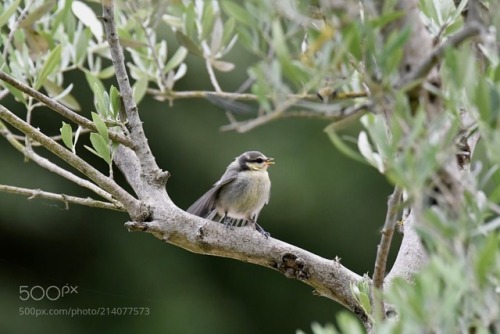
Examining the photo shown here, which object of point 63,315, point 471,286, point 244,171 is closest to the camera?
point 471,286

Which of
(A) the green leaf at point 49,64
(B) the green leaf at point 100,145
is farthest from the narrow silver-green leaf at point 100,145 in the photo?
(A) the green leaf at point 49,64

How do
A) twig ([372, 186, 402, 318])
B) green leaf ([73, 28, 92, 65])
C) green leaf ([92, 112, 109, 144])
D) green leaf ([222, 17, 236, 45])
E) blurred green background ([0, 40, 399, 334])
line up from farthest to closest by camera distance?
blurred green background ([0, 40, 399, 334]) → green leaf ([73, 28, 92, 65]) → green leaf ([222, 17, 236, 45]) → green leaf ([92, 112, 109, 144]) → twig ([372, 186, 402, 318])

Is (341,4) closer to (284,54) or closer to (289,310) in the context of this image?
(284,54)

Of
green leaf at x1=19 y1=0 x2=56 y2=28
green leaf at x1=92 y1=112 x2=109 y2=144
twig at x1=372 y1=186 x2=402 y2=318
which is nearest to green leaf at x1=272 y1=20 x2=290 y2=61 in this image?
twig at x1=372 y1=186 x2=402 y2=318

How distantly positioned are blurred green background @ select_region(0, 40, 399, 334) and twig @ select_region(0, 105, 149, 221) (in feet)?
12.5

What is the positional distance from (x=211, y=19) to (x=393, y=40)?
3.37ft

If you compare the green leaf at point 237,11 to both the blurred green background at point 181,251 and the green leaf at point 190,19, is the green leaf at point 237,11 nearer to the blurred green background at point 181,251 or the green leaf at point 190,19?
the green leaf at point 190,19

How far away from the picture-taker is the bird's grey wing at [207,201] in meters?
2.71

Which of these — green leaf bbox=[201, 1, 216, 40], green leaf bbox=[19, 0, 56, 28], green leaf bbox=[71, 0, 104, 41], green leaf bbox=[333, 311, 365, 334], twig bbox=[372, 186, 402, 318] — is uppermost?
green leaf bbox=[71, 0, 104, 41]

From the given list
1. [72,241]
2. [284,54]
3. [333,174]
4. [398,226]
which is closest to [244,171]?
[398,226]

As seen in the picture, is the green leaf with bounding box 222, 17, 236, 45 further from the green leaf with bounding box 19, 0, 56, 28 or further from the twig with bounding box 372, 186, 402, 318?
the twig with bounding box 372, 186, 402, 318

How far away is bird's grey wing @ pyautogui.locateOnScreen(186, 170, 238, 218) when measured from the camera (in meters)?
2.71

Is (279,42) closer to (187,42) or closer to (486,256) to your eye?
(486,256)

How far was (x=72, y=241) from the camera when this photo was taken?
632cm
